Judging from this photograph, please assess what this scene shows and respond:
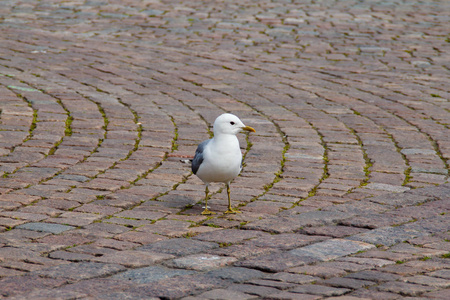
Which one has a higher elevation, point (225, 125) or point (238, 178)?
point (225, 125)

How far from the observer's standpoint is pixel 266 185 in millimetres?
6102

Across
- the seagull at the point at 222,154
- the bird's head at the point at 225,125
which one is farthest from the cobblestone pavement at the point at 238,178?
the bird's head at the point at 225,125

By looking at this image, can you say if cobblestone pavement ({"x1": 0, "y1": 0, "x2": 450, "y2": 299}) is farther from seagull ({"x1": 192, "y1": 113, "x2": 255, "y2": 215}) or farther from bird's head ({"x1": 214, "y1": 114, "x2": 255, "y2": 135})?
bird's head ({"x1": 214, "y1": 114, "x2": 255, "y2": 135})

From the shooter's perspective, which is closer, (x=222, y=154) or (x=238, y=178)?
(x=222, y=154)

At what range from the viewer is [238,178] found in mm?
6324

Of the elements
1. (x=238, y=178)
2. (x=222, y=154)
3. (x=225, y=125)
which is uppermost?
(x=225, y=125)

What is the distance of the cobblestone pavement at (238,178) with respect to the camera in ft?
13.7

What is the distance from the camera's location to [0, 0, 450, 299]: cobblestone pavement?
418cm

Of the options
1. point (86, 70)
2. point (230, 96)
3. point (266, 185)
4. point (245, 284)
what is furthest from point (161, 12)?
point (245, 284)

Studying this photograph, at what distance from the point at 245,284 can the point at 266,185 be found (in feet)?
7.01

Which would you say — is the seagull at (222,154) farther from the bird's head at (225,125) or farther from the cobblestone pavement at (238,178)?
the cobblestone pavement at (238,178)

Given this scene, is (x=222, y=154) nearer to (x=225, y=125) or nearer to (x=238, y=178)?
(x=225, y=125)

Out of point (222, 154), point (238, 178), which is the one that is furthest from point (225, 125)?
point (238, 178)

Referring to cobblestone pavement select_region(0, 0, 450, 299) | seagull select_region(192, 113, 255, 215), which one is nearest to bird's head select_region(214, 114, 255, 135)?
seagull select_region(192, 113, 255, 215)
